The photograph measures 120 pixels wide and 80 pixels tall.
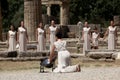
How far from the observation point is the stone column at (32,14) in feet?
110

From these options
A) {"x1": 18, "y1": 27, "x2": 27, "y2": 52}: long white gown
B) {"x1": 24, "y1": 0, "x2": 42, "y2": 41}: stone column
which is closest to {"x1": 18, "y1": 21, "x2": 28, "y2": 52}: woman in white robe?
{"x1": 18, "y1": 27, "x2": 27, "y2": 52}: long white gown

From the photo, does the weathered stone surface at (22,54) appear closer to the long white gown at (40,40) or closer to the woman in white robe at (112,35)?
the long white gown at (40,40)

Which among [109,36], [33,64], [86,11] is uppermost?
[86,11]

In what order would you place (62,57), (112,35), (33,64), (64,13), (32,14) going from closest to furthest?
1. (62,57)
2. (33,64)
3. (112,35)
4. (32,14)
5. (64,13)

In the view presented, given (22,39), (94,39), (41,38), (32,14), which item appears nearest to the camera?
(22,39)

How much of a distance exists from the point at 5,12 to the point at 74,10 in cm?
1080

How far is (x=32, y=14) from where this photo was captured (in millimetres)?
34000

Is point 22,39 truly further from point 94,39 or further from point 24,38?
point 94,39

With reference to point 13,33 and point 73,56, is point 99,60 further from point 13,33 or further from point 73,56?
point 13,33

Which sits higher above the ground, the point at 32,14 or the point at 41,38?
the point at 32,14

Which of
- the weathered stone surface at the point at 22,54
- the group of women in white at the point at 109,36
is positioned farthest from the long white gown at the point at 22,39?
the group of women in white at the point at 109,36

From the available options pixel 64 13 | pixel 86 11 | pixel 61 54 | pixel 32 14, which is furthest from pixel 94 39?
pixel 86 11

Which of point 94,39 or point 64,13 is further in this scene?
point 64,13

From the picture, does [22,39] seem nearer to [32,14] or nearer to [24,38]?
[24,38]
